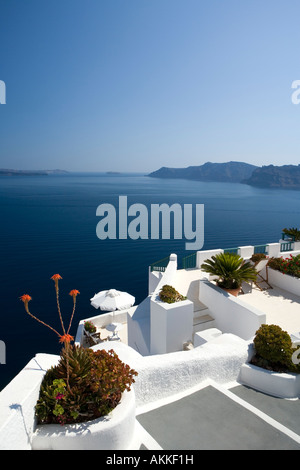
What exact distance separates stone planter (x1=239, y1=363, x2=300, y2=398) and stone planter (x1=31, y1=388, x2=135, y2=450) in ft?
9.22

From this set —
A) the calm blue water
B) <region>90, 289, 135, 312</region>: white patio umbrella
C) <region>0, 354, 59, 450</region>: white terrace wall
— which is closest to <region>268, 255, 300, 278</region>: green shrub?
<region>90, 289, 135, 312</region>: white patio umbrella

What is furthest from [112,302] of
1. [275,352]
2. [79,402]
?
[79,402]

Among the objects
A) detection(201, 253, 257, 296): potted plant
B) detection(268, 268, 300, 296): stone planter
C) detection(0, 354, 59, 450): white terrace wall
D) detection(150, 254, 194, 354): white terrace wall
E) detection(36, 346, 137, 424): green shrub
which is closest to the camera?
detection(0, 354, 59, 450): white terrace wall

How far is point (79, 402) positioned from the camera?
3451 mm

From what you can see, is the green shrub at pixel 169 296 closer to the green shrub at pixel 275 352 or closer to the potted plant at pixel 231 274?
the potted plant at pixel 231 274

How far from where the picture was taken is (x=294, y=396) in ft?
16.7

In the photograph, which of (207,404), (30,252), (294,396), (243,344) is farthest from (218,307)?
(30,252)

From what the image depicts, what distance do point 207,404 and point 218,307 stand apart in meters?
5.05

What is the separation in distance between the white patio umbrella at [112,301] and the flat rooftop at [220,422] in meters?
10.7

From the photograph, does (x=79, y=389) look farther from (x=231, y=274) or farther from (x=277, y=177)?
(x=277, y=177)

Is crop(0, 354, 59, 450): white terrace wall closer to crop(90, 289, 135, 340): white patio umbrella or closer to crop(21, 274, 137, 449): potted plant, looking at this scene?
crop(21, 274, 137, 449): potted plant

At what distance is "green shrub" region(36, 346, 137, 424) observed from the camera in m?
3.36
